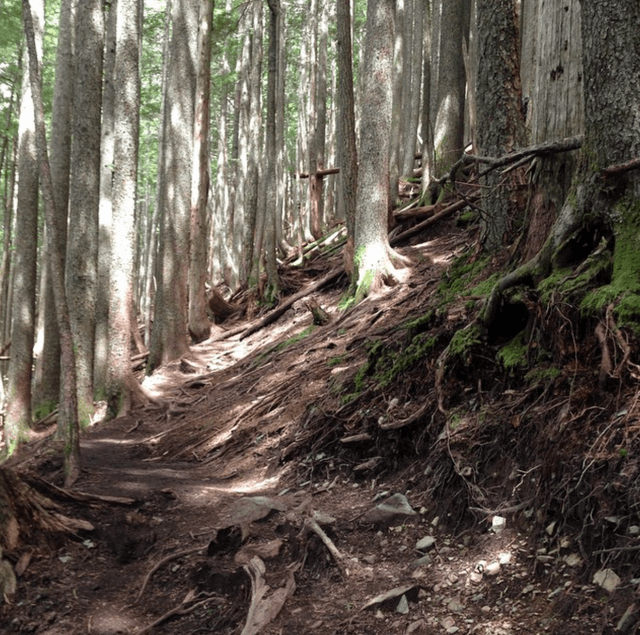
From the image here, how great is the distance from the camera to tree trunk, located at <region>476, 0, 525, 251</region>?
20.2 feet

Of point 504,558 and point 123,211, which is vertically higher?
point 123,211

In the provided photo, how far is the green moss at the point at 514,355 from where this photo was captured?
13.9 feet

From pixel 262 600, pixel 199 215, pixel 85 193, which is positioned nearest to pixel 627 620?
pixel 262 600

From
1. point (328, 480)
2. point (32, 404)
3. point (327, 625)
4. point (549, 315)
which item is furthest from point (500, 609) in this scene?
point (32, 404)

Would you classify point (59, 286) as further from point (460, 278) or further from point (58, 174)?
point (58, 174)

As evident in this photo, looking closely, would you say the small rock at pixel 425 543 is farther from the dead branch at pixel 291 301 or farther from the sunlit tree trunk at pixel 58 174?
the sunlit tree trunk at pixel 58 174

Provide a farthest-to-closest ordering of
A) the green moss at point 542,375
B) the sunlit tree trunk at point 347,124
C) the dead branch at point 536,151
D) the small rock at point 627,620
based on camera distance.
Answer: the sunlit tree trunk at point 347,124
the dead branch at point 536,151
the green moss at point 542,375
the small rock at point 627,620

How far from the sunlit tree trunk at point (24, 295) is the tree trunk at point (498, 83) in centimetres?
796

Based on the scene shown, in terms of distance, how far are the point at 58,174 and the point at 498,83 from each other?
852 cm

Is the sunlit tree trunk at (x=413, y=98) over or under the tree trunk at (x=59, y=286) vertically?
over

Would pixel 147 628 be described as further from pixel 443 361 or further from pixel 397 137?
pixel 397 137

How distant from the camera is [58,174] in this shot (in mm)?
12000

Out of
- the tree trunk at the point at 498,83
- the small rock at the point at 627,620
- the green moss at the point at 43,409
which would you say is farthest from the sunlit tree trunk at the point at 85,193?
the small rock at the point at 627,620

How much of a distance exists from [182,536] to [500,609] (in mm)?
2629
